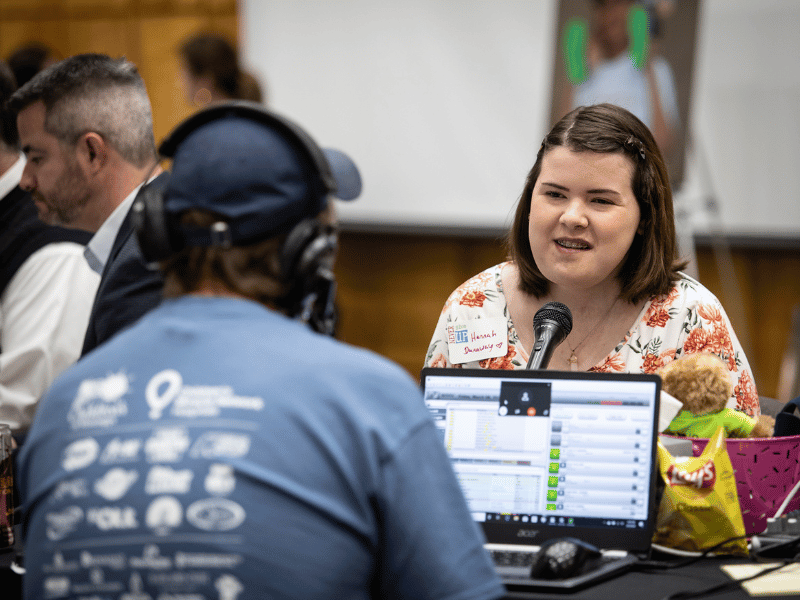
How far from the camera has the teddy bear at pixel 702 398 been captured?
1.37m

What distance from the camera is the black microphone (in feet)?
4.69

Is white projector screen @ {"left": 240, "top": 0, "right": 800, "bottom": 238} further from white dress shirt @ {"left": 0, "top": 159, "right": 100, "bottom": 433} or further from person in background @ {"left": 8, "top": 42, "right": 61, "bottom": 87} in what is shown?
white dress shirt @ {"left": 0, "top": 159, "right": 100, "bottom": 433}

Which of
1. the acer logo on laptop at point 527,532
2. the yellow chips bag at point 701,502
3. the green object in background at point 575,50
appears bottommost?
the acer logo on laptop at point 527,532

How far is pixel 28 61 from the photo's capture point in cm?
398

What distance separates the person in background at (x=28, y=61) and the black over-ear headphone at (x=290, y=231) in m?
3.13

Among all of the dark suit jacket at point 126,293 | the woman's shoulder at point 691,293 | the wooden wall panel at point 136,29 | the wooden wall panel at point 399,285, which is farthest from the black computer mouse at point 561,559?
the wooden wall panel at point 136,29

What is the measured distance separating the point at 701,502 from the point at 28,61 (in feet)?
12.2

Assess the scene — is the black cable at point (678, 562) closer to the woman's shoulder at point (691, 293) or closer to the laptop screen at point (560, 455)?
the laptop screen at point (560, 455)

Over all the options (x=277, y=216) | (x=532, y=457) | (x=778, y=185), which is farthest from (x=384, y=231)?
(x=277, y=216)

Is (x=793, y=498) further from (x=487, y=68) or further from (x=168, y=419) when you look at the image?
(x=487, y=68)

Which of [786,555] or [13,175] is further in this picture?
[13,175]

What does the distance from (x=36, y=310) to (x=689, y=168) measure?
291cm

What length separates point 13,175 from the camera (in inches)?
90.7

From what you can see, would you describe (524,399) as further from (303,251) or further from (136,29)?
(136,29)
